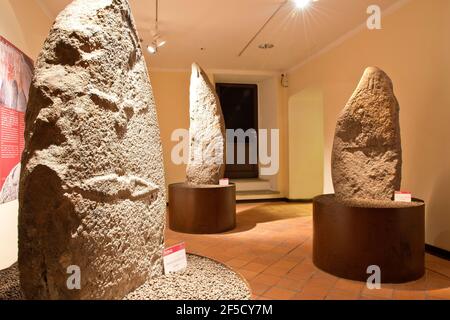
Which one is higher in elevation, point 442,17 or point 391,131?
point 442,17

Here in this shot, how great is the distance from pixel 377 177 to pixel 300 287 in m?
1.13

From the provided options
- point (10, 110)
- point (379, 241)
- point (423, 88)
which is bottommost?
point (379, 241)

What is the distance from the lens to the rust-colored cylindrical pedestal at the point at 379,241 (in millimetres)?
2344

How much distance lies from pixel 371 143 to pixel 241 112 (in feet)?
15.7

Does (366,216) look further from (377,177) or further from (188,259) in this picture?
(188,259)

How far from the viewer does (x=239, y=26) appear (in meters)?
4.41

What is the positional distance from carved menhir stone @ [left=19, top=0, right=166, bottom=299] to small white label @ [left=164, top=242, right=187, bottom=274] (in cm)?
16

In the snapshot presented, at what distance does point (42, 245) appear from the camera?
1000 millimetres

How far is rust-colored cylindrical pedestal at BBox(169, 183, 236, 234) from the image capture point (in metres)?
3.83

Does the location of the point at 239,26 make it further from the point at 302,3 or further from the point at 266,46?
the point at 302,3

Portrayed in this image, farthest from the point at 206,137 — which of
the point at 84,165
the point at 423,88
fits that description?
the point at 84,165

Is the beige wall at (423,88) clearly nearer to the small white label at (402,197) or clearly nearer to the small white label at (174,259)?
the small white label at (402,197)

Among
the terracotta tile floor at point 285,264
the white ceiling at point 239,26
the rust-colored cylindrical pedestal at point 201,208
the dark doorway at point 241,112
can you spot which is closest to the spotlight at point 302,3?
the white ceiling at point 239,26

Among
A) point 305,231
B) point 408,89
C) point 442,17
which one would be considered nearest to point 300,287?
point 305,231
